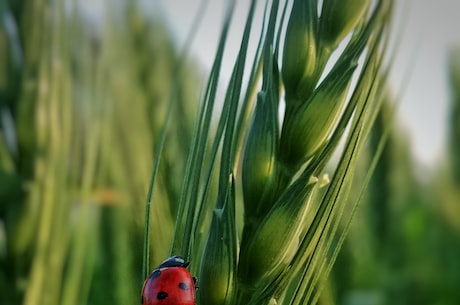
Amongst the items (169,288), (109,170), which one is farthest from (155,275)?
(109,170)

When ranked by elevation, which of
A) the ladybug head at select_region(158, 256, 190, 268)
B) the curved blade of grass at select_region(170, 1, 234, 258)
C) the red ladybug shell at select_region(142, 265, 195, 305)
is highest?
the curved blade of grass at select_region(170, 1, 234, 258)

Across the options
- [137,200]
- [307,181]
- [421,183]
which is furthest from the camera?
[421,183]

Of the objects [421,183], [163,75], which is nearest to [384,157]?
[421,183]

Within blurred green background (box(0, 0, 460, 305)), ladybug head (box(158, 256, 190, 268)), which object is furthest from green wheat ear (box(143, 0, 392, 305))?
blurred green background (box(0, 0, 460, 305))

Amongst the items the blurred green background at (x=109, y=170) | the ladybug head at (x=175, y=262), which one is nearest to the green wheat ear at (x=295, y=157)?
the ladybug head at (x=175, y=262)

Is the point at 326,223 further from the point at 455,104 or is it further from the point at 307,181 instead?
the point at 455,104

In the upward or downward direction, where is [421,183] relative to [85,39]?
downward

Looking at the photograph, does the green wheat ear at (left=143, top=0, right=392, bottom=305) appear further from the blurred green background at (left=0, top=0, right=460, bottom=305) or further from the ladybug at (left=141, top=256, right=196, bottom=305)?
the blurred green background at (left=0, top=0, right=460, bottom=305)

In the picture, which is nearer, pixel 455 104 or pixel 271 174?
pixel 271 174

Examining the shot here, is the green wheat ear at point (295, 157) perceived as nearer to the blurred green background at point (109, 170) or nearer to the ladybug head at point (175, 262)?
the ladybug head at point (175, 262)
